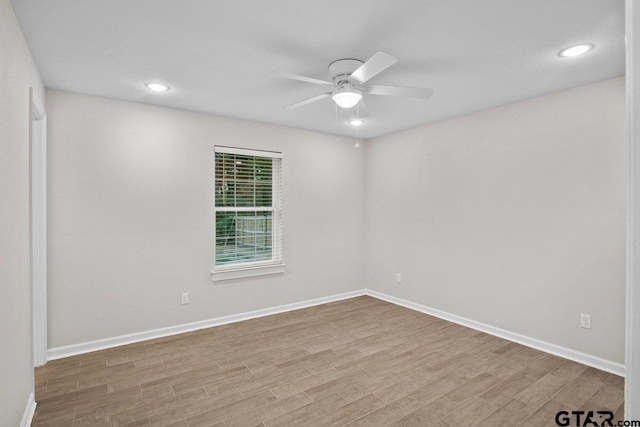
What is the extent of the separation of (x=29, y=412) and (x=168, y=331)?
5.05ft

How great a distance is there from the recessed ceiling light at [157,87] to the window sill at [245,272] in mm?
2060

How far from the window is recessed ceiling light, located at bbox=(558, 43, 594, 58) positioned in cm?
313

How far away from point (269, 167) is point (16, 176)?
283 centimetres

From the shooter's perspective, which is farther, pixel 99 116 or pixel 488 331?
pixel 488 331

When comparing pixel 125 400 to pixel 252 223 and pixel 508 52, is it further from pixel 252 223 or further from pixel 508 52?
pixel 508 52

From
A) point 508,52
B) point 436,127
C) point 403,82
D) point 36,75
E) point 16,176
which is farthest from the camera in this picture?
point 436,127

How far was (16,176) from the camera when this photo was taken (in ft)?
6.61

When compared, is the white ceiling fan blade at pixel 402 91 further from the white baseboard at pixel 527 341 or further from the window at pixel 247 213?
the white baseboard at pixel 527 341

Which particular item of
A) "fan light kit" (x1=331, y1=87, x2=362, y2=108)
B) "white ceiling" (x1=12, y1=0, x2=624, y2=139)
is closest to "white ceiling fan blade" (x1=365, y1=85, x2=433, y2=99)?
"fan light kit" (x1=331, y1=87, x2=362, y2=108)

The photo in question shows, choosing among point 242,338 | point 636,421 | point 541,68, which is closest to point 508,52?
point 541,68

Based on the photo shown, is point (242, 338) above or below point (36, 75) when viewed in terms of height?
below

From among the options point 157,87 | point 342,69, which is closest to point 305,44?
point 342,69

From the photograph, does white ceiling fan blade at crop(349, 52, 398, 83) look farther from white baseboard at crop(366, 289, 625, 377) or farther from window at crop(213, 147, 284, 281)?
white baseboard at crop(366, 289, 625, 377)

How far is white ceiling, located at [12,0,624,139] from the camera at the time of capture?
1921mm
